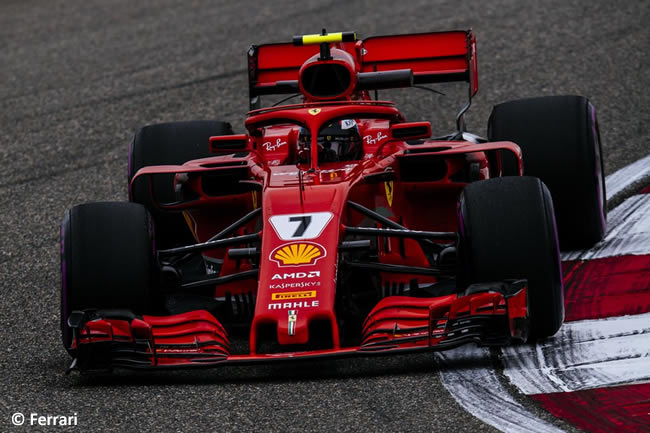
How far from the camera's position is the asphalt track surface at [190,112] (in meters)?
6.04

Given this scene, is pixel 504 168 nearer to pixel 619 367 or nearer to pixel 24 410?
pixel 619 367

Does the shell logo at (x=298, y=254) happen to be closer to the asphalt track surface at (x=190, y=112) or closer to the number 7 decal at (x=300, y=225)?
the number 7 decal at (x=300, y=225)

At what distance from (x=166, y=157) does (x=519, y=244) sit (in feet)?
10.3

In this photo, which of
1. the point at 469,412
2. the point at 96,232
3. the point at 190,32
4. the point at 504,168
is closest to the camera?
the point at 469,412

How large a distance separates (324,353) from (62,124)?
24.8ft

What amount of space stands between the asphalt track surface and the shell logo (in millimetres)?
537

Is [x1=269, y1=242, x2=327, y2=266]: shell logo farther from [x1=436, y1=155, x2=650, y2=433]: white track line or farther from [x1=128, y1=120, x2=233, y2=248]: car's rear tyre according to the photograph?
[x1=128, y1=120, x2=233, y2=248]: car's rear tyre

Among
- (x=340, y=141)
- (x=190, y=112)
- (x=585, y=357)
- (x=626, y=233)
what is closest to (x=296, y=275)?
(x=585, y=357)

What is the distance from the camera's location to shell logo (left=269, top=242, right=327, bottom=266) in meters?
6.60

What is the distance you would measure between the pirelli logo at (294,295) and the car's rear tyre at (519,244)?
841 mm

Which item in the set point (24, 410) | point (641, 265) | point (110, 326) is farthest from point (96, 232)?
point (641, 265)

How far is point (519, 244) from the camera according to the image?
6.52 meters

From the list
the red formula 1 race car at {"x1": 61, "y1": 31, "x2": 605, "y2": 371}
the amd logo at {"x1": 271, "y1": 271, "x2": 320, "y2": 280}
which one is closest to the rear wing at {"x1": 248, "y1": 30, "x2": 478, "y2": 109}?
the red formula 1 race car at {"x1": 61, "y1": 31, "x2": 605, "y2": 371}

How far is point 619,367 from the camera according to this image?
6.28m
